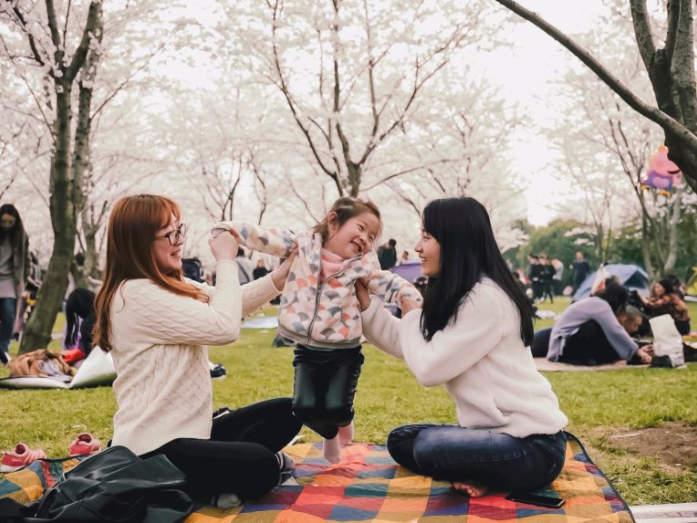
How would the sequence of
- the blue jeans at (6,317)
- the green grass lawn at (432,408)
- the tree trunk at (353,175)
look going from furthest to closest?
the tree trunk at (353,175) < the blue jeans at (6,317) < the green grass lawn at (432,408)

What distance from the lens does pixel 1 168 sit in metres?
16.9

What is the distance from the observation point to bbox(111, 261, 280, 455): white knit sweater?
2.54 metres

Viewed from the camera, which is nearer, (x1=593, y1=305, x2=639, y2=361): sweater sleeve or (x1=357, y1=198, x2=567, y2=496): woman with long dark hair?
(x1=357, y1=198, x2=567, y2=496): woman with long dark hair

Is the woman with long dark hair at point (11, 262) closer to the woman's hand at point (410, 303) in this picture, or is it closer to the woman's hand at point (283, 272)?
the woman's hand at point (283, 272)

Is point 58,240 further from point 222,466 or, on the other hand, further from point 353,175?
point 222,466

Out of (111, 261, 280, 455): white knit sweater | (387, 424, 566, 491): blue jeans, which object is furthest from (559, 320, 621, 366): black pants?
(111, 261, 280, 455): white knit sweater

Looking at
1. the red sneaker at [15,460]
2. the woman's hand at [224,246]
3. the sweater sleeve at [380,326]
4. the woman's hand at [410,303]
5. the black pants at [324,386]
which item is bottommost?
the red sneaker at [15,460]

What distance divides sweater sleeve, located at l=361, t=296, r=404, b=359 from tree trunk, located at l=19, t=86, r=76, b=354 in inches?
212

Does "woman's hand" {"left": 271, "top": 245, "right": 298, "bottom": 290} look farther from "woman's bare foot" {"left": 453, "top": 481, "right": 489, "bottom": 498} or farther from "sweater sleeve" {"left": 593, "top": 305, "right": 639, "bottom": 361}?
"sweater sleeve" {"left": 593, "top": 305, "right": 639, "bottom": 361}

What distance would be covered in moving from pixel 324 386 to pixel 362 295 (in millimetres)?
462

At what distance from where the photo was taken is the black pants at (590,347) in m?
7.39

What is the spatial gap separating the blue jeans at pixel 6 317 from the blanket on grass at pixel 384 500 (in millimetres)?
5135

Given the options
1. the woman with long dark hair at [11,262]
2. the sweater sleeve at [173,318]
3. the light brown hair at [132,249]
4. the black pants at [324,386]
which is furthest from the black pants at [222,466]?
the woman with long dark hair at [11,262]

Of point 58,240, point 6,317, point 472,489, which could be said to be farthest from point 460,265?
point 6,317
